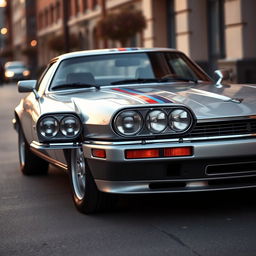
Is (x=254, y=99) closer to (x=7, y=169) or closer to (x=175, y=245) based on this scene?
(x=175, y=245)

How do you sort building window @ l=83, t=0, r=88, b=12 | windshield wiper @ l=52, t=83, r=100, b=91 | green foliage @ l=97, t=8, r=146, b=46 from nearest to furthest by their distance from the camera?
windshield wiper @ l=52, t=83, r=100, b=91 → green foliage @ l=97, t=8, r=146, b=46 → building window @ l=83, t=0, r=88, b=12

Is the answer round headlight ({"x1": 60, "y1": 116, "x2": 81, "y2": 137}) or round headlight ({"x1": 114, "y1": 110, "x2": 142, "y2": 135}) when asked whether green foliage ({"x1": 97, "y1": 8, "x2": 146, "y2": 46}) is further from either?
round headlight ({"x1": 114, "y1": 110, "x2": 142, "y2": 135})

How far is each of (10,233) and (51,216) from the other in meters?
0.62

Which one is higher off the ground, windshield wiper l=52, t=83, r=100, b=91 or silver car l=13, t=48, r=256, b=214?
windshield wiper l=52, t=83, r=100, b=91

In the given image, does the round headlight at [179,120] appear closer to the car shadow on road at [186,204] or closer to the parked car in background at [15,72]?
the car shadow on road at [186,204]

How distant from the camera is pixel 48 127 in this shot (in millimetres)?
5758

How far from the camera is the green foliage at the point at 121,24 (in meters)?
24.6

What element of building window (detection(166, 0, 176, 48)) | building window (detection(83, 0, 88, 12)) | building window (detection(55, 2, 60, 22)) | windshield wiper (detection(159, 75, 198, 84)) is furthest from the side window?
building window (detection(55, 2, 60, 22))

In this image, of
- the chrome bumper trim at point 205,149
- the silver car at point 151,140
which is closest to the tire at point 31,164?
the silver car at point 151,140

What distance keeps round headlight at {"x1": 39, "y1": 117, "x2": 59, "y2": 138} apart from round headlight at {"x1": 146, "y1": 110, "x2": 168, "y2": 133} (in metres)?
0.85

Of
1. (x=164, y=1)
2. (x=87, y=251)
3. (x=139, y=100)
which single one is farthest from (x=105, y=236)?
(x=164, y=1)

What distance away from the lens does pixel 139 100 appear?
5566mm

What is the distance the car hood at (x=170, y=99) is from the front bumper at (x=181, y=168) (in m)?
0.25

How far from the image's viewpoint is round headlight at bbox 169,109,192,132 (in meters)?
5.26
